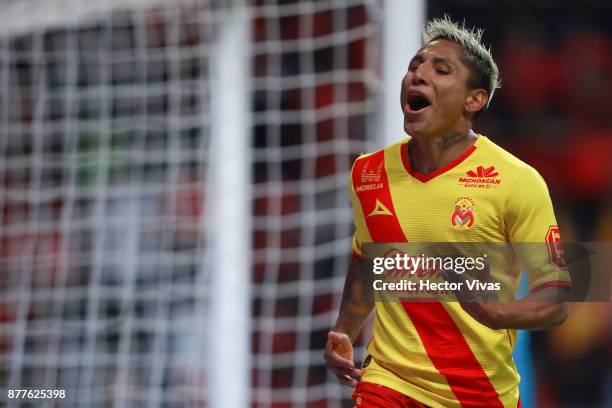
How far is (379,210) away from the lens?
6.86 ft

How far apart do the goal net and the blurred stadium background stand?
0.05 feet

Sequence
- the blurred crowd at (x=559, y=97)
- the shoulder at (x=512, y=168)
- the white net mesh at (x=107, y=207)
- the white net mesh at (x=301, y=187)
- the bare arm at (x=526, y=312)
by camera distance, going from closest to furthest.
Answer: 1. the bare arm at (x=526, y=312)
2. the shoulder at (x=512, y=168)
3. the white net mesh at (x=301, y=187)
4. the white net mesh at (x=107, y=207)
5. the blurred crowd at (x=559, y=97)

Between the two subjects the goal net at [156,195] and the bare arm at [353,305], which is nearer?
the bare arm at [353,305]

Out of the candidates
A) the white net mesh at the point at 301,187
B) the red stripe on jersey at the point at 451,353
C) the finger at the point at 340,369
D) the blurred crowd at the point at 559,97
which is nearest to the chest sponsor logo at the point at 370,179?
the red stripe on jersey at the point at 451,353

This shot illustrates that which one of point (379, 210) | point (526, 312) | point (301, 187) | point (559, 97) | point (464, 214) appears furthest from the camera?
point (559, 97)

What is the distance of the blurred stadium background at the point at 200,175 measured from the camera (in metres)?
4.88

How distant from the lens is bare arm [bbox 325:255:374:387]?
2.10 m

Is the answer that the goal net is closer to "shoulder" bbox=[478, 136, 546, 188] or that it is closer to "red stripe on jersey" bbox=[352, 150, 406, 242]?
"red stripe on jersey" bbox=[352, 150, 406, 242]

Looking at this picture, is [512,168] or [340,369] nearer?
[512,168]

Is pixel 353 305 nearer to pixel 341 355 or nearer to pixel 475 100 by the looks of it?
pixel 341 355

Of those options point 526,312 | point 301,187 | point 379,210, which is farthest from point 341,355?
point 301,187

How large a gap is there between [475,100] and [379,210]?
29 cm

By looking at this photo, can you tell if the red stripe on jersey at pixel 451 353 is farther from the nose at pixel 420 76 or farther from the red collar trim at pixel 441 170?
the nose at pixel 420 76

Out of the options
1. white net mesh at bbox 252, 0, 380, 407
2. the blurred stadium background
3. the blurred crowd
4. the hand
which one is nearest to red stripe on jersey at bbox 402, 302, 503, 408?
the hand
